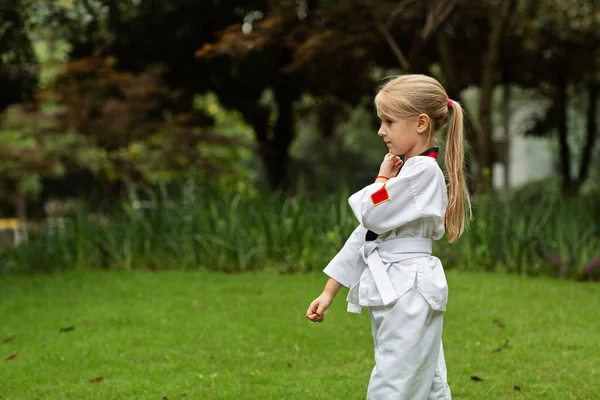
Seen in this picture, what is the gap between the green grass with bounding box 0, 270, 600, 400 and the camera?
12.5 ft

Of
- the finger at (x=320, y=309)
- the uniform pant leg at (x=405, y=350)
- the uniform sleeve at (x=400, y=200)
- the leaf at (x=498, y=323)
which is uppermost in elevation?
the uniform sleeve at (x=400, y=200)

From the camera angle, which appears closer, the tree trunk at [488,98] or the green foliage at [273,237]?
the green foliage at [273,237]

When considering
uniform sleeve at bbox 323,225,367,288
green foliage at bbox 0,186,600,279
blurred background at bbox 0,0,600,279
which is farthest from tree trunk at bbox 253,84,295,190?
uniform sleeve at bbox 323,225,367,288

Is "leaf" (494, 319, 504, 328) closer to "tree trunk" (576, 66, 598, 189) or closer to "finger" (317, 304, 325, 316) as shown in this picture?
"finger" (317, 304, 325, 316)

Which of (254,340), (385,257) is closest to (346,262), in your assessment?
(385,257)

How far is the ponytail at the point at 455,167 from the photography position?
8.41ft

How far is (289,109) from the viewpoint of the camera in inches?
481

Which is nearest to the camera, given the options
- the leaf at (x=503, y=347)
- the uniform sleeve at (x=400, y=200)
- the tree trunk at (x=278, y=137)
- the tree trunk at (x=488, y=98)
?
the uniform sleeve at (x=400, y=200)

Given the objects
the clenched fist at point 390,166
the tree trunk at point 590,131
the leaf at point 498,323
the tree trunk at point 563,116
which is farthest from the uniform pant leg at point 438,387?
the tree trunk at point 590,131

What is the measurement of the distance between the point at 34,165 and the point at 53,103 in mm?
1554

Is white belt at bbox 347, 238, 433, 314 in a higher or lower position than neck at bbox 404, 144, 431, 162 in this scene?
lower

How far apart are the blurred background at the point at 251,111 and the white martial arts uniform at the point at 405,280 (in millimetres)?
1771

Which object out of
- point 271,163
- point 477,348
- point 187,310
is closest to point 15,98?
point 271,163

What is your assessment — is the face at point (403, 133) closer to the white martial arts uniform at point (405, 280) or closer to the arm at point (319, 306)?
the white martial arts uniform at point (405, 280)
